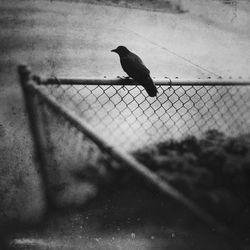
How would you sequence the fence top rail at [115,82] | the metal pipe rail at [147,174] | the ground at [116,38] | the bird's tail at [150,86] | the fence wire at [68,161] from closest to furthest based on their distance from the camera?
the fence top rail at [115,82]
the bird's tail at [150,86]
the metal pipe rail at [147,174]
the fence wire at [68,161]
the ground at [116,38]

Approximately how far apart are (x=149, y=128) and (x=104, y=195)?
0.98 meters

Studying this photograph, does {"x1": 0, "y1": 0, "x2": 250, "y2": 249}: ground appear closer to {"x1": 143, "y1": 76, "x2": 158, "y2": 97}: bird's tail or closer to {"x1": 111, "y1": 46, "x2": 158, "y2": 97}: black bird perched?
{"x1": 111, "y1": 46, "x2": 158, "y2": 97}: black bird perched

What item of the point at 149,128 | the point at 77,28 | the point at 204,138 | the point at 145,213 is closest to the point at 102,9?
the point at 77,28

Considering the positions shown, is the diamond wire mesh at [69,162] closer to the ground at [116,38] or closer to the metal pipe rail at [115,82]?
the metal pipe rail at [115,82]

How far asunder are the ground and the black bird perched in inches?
59.7

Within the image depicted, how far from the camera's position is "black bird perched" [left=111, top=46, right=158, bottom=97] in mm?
1943

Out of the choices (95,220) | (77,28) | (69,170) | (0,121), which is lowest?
(95,220)

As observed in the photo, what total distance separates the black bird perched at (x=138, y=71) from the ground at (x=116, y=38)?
1.52 meters

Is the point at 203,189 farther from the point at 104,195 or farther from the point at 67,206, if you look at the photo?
the point at 67,206

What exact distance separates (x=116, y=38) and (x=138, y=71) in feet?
8.19

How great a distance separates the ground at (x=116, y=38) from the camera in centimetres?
407

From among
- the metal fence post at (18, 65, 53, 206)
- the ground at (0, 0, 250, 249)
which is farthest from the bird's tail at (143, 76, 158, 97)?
the ground at (0, 0, 250, 249)

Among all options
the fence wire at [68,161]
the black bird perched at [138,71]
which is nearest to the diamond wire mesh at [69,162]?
the fence wire at [68,161]

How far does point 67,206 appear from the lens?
223 centimetres
